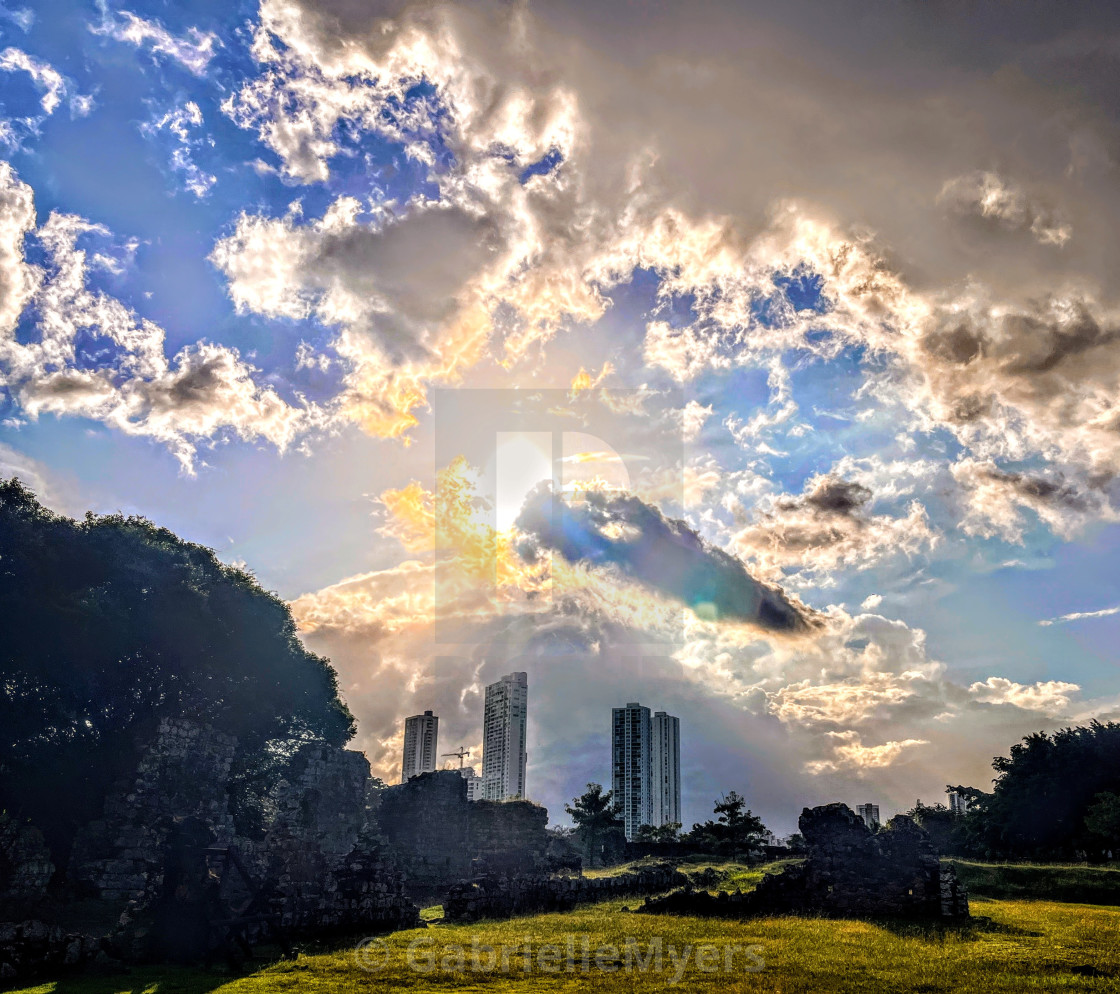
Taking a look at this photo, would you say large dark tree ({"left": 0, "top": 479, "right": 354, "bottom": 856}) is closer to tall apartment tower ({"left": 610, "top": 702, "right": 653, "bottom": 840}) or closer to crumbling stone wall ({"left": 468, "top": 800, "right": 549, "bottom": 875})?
crumbling stone wall ({"left": 468, "top": 800, "right": 549, "bottom": 875})

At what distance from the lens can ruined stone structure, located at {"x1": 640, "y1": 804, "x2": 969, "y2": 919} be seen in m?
18.9

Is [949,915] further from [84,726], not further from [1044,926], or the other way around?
[84,726]

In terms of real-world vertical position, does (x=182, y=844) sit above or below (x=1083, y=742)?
below

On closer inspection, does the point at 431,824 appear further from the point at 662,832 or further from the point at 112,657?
the point at 662,832

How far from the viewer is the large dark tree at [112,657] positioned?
2739 centimetres

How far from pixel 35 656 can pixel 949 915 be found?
30926mm

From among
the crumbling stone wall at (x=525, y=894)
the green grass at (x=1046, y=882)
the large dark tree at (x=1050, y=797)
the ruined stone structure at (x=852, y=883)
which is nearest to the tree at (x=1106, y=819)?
the large dark tree at (x=1050, y=797)

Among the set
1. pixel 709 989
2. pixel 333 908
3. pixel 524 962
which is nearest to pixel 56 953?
pixel 333 908

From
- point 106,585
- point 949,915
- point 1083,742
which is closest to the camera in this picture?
point 949,915

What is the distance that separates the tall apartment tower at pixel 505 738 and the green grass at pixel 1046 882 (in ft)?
241

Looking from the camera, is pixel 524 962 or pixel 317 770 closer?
pixel 524 962

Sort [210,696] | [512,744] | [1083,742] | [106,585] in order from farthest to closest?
[512,744] < [1083,742] < [210,696] < [106,585]

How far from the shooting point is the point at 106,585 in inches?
1196

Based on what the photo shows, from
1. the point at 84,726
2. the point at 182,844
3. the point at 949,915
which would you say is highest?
the point at 84,726
